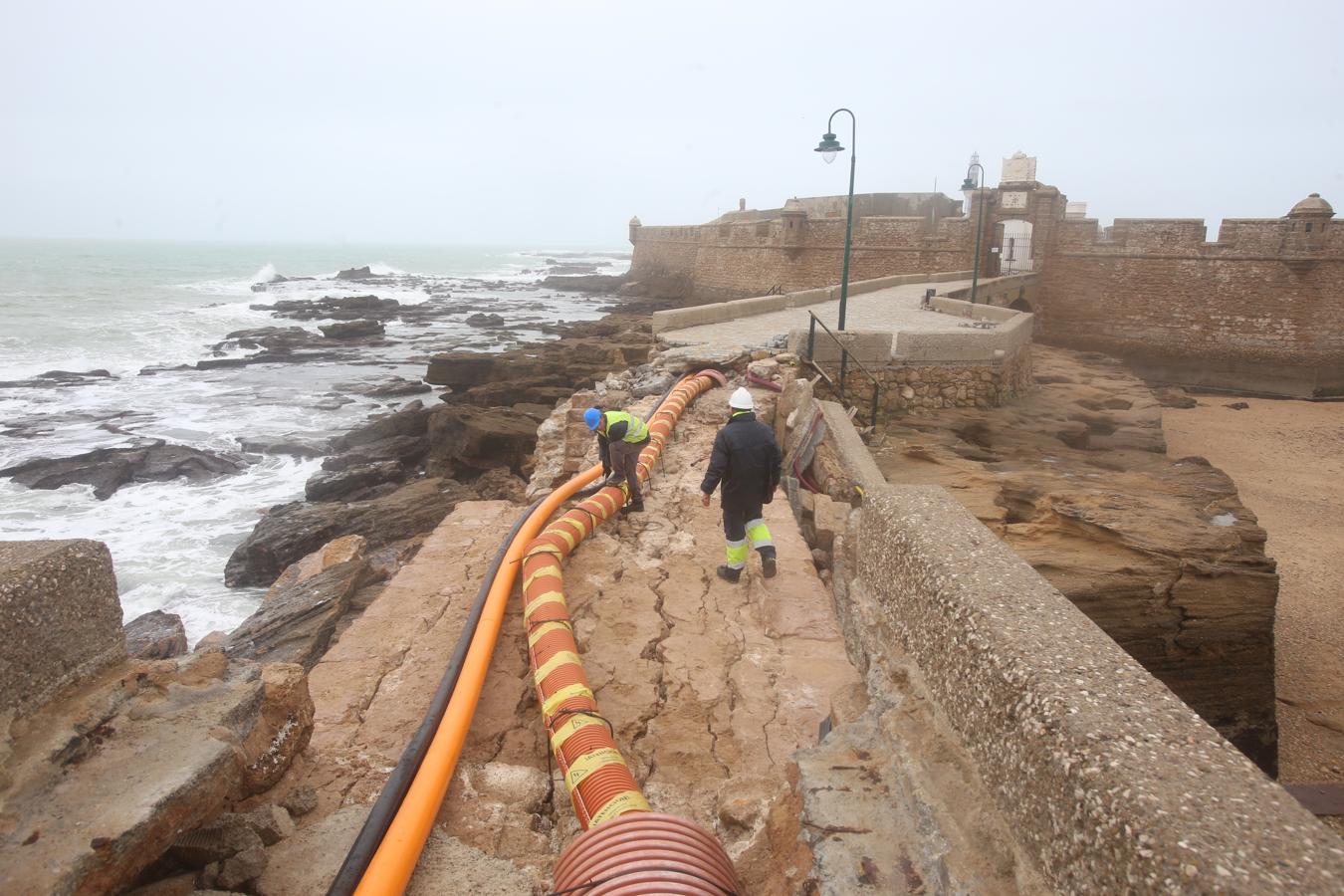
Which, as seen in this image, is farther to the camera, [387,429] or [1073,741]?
[387,429]

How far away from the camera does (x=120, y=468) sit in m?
13.7

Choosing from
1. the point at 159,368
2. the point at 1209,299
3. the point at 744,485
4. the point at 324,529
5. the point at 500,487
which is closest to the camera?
the point at 744,485

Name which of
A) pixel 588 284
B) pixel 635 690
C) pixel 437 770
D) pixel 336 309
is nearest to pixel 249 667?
pixel 437 770

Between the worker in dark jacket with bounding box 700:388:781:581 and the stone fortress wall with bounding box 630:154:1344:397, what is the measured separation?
19.8m

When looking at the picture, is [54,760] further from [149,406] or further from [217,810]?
[149,406]

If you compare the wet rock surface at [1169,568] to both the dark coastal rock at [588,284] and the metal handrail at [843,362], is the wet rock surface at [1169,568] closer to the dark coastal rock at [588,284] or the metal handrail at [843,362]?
the metal handrail at [843,362]

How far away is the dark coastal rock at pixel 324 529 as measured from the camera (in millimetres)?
9469

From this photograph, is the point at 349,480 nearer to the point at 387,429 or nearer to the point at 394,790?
the point at 387,429

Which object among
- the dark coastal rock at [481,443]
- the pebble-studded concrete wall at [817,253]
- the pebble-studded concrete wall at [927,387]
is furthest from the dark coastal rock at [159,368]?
the pebble-studded concrete wall at [927,387]

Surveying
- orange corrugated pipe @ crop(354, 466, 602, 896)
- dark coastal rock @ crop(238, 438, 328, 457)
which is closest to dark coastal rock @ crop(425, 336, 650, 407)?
dark coastal rock @ crop(238, 438, 328, 457)

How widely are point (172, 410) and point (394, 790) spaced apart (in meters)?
20.8

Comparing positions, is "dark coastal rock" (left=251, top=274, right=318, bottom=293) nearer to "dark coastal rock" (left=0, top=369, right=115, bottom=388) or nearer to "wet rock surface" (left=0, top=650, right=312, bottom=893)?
"dark coastal rock" (left=0, top=369, right=115, bottom=388)

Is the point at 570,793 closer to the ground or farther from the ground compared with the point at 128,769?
closer to the ground

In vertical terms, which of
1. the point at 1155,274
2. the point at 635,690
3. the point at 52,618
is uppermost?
the point at 1155,274
